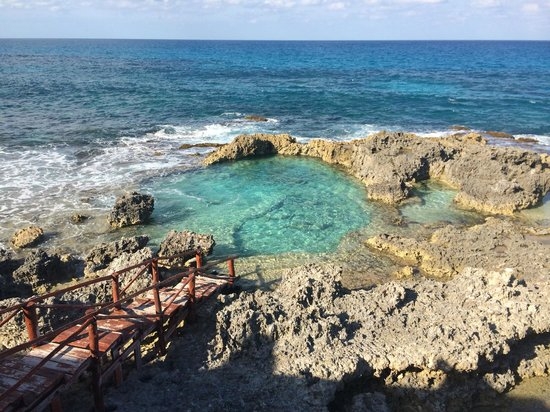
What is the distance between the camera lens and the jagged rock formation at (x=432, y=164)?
2194 cm

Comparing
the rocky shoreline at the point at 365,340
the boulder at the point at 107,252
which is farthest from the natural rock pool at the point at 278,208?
the rocky shoreline at the point at 365,340

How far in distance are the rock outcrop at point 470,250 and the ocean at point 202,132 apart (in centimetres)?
261

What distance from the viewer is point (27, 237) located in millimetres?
18234

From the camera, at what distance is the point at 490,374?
397 inches

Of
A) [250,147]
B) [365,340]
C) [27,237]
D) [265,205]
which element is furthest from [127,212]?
[365,340]

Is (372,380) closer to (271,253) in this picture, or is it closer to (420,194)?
(271,253)

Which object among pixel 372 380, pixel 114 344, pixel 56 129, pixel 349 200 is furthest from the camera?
pixel 56 129

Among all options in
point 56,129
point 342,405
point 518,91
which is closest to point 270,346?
point 342,405

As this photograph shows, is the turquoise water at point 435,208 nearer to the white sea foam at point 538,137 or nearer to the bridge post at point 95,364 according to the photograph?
the bridge post at point 95,364

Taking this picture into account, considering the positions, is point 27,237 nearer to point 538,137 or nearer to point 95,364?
point 95,364

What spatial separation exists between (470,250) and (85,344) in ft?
42.9

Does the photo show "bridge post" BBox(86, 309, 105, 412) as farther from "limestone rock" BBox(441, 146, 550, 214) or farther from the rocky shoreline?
"limestone rock" BBox(441, 146, 550, 214)

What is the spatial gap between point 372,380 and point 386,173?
15940 mm

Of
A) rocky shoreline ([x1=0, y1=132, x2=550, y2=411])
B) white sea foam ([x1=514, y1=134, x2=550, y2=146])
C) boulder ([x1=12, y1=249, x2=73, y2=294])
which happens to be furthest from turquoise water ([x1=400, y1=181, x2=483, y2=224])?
white sea foam ([x1=514, y1=134, x2=550, y2=146])
